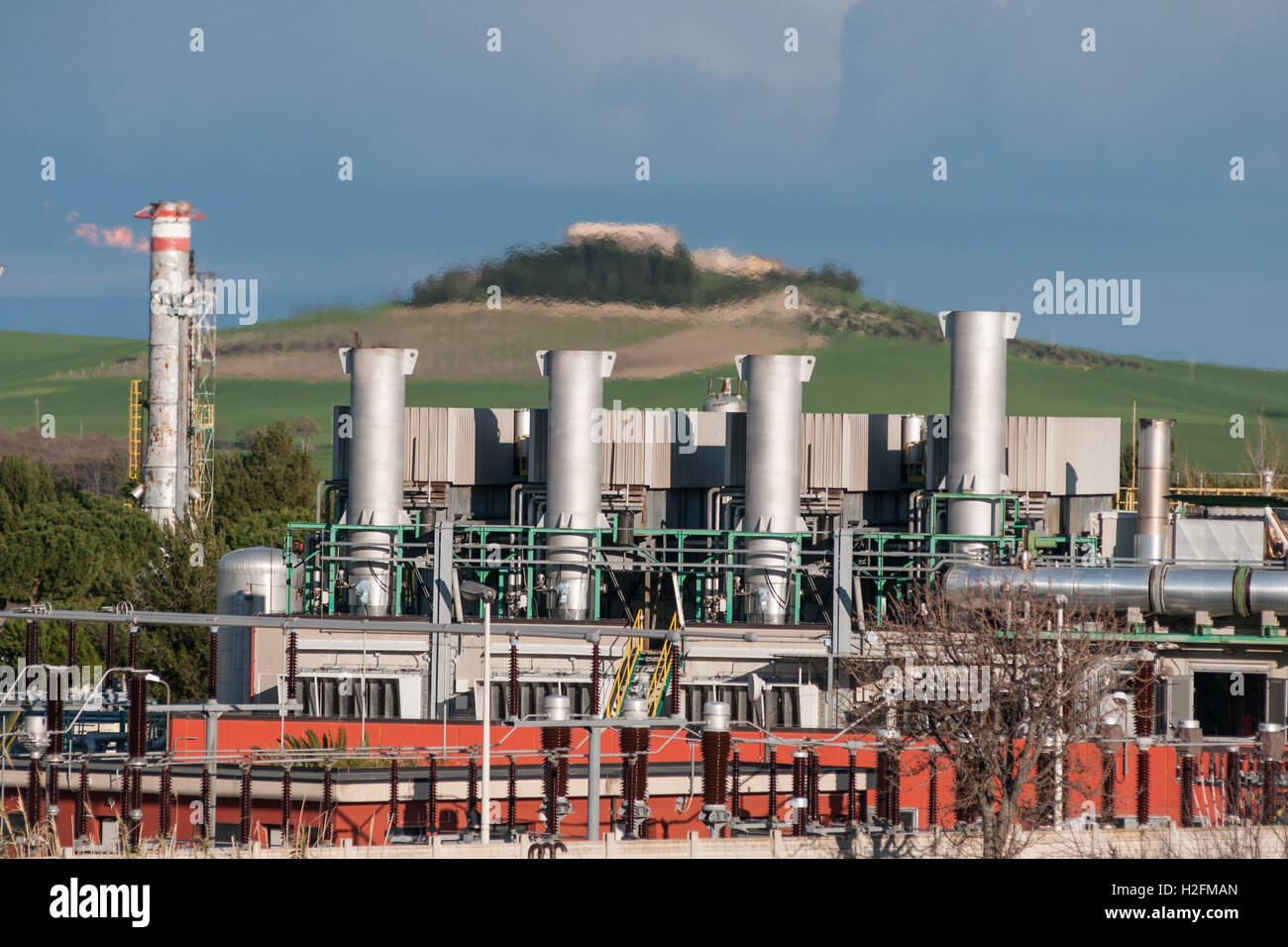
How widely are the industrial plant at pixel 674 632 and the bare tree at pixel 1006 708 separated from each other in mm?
361

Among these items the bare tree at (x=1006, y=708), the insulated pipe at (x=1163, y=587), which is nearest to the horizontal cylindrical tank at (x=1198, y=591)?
the insulated pipe at (x=1163, y=587)

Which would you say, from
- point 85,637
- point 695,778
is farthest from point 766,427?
point 85,637

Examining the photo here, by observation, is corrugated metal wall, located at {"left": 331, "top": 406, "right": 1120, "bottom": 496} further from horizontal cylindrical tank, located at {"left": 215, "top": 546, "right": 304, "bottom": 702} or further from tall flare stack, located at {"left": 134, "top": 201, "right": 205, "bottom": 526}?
tall flare stack, located at {"left": 134, "top": 201, "right": 205, "bottom": 526}

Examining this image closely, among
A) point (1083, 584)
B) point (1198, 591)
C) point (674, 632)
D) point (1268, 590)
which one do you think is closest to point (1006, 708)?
point (1083, 584)

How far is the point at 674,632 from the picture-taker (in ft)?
124

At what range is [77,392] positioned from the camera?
18412cm

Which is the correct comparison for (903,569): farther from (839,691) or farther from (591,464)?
(591,464)

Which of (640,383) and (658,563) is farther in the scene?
(640,383)

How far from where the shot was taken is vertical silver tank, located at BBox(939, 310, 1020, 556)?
45.8m

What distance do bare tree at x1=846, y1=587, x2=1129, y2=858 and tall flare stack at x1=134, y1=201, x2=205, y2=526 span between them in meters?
61.5

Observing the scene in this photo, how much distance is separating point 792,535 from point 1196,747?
12.8m

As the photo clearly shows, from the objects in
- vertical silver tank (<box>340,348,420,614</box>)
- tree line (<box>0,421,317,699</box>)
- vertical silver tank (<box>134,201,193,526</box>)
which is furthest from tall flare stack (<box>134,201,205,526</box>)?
vertical silver tank (<box>340,348,420,614</box>)
